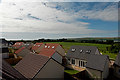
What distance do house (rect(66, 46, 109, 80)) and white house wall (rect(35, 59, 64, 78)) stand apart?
6.42 meters

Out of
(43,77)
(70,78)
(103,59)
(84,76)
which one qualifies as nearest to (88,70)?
(84,76)

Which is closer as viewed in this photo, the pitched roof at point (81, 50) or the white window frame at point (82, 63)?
the white window frame at point (82, 63)

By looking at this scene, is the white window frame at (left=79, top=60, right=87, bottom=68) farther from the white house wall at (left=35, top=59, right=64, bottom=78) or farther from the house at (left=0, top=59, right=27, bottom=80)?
the house at (left=0, top=59, right=27, bottom=80)

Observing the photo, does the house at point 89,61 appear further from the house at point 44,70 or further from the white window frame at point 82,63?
the house at point 44,70

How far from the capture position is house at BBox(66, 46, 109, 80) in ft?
43.5

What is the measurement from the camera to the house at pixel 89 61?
13251 millimetres

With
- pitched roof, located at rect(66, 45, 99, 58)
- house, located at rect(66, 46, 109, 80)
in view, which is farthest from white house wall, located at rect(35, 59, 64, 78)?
pitched roof, located at rect(66, 45, 99, 58)

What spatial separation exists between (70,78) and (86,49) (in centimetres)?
1087

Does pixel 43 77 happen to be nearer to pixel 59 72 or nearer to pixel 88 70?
pixel 59 72

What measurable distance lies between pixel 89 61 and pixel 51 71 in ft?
28.8

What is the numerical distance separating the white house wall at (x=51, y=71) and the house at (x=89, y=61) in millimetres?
6422

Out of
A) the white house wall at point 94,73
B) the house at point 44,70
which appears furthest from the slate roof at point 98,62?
the house at point 44,70

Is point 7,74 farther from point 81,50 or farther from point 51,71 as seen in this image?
point 81,50

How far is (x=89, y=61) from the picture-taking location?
1501cm
